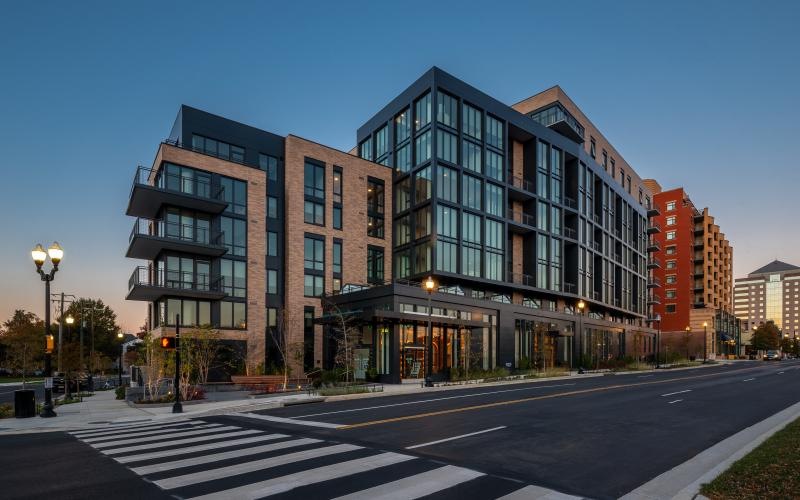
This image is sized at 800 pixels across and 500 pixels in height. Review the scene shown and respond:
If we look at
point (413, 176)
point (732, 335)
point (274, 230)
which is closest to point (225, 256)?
point (274, 230)

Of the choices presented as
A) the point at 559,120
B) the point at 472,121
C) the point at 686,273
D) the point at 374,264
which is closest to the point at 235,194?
the point at 374,264

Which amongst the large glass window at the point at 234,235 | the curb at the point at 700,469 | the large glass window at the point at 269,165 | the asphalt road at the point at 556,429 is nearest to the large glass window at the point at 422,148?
the large glass window at the point at 269,165

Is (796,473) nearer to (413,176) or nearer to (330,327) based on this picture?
(330,327)

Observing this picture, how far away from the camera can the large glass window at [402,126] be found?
46750mm

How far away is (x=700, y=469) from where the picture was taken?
8.60m

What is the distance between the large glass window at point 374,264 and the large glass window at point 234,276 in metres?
11.7

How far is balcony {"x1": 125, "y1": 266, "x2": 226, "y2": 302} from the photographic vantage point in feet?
106

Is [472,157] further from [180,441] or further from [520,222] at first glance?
[180,441]

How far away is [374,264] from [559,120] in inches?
1097

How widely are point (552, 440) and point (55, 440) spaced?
12267 millimetres

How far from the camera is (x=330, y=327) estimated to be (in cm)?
3888

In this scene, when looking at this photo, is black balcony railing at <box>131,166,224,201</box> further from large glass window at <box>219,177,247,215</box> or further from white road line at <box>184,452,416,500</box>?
white road line at <box>184,452,416,500</box>

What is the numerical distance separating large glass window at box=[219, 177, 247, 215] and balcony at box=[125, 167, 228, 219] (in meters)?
0.82

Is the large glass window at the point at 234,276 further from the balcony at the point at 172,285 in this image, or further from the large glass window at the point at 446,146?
the large glass window at the point at 446,146
